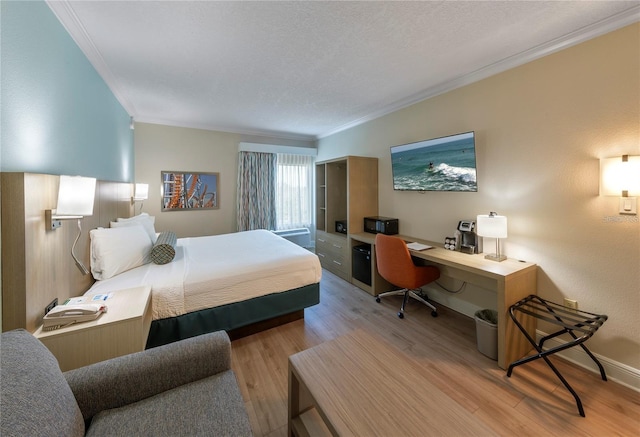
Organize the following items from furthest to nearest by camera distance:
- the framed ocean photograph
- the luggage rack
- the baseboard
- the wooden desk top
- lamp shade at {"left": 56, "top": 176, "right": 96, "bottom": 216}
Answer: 1. the framed ocean photograph
2. the wooden desk top
3. the baseboard
4. the luggage rack
5. lamp shade at {"left": 56, "top": 176, "right": 96, "bottom": 216}

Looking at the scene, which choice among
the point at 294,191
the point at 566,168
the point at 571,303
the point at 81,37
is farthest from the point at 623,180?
the point at 294,191

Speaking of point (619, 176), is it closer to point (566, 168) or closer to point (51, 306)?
point (566, 168)

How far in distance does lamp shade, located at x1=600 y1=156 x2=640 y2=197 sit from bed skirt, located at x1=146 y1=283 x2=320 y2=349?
2.47m

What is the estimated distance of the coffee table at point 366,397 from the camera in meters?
0.96

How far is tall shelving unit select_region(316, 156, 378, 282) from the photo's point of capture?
368 centimetres

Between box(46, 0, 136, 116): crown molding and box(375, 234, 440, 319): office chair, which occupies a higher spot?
box(46, 0, 136, 116): crown molding

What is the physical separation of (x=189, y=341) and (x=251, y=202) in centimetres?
364

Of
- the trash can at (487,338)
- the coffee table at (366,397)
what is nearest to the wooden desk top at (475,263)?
the trash can at (487,338)

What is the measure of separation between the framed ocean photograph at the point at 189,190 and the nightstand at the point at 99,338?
307 centimetres

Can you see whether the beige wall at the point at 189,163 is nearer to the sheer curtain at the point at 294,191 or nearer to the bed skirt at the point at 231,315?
the sheer curtain at the point at 294,191

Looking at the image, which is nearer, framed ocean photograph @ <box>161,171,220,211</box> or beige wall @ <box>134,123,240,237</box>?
beige wall @ <box>134,123,240,237</box>

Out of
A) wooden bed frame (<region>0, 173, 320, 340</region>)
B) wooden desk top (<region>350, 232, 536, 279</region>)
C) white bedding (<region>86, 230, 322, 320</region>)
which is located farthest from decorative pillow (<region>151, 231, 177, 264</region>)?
wooden desk top (<region>350, 232, 536, 279</region>)

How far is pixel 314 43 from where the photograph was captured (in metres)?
2.01

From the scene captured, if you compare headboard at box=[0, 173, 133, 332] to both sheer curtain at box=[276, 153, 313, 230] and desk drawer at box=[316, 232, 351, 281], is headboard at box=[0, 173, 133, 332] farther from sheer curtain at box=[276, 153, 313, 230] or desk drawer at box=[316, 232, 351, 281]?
sheer curtain at box=[276, 153, 313, 230]
